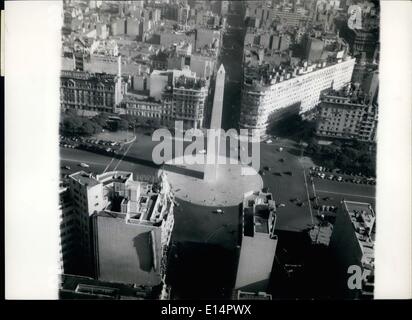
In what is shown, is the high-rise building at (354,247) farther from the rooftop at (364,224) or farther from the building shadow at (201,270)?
the building shadow at (201,270)

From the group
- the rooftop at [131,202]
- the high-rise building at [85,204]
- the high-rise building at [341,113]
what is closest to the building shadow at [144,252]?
the rooftop at [131,202]

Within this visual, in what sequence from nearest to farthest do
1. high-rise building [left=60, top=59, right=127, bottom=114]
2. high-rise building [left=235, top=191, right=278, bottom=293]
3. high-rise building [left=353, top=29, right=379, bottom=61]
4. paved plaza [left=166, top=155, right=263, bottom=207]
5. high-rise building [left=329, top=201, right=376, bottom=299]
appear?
high-rise building [left=329, top=201, right=376, bottom=299], high-rise building [left=235, top=191, right=278, bottom=293], high-rise building [left=353, top=29, right=379, bottom=61], paved plaza [left=166, top=155, right=263, bottom=207], high-rise building [left=60, top=59, right=127, bottom=114]

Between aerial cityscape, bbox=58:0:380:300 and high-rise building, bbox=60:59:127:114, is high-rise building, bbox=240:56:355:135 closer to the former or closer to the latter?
aerial cityscape, bbox=58:0:380:300

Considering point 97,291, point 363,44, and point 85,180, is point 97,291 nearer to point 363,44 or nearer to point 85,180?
Result: point 85,180

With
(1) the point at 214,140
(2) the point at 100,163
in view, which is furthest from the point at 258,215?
(2) the point at 100,163

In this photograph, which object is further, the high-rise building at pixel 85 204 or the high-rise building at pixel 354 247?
the high-rise building at pixel 85 204

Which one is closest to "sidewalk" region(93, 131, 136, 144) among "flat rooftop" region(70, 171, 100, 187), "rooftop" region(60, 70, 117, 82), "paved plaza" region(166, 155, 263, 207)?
"paved plaza" region(166, 155, 263, 207)
